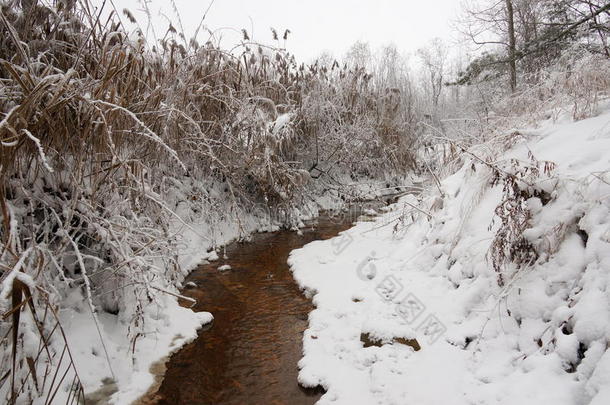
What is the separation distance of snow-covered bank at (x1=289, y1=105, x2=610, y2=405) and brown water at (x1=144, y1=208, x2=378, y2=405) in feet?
0.56

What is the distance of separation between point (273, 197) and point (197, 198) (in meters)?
1.33

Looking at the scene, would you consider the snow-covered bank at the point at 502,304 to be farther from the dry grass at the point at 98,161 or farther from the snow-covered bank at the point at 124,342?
the dry grass at the point at 98,161

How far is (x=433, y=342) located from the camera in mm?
2312

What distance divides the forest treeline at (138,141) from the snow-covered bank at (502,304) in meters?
0.98

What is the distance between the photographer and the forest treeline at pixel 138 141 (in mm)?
1739

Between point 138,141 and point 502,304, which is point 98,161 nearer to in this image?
point 138,141

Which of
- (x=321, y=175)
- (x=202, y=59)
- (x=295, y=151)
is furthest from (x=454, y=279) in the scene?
(x=321, y=175)

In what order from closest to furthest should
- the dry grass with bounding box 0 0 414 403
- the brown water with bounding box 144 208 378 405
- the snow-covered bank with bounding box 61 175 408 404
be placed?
the dry grass with bounding box 0 0 414 403
the snow-covered bank with bounding box 61 175 408 404
the brown water with bounding box 144 208 378 405

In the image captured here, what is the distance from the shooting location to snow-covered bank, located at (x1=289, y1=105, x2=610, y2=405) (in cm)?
170

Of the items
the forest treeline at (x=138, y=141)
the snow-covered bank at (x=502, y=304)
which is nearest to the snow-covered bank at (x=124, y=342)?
the forest treeline at (x=138, y=141)

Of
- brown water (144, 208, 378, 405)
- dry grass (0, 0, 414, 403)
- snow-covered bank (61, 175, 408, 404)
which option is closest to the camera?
dry grass (0, 0, 414, 403)

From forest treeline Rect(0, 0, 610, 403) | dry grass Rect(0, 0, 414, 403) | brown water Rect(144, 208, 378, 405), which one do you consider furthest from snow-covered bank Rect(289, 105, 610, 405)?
dry grass Rect(0, 0, 414, 403)

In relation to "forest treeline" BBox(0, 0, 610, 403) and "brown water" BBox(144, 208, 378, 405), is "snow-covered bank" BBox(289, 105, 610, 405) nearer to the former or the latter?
"brown water" BBox(144, 208, 378, 405)

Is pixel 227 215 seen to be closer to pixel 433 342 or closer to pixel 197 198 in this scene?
pixel 197 198
